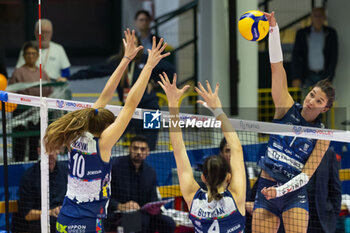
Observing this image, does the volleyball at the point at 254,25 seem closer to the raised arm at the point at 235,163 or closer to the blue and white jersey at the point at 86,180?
the raised arm at the point at 235,163

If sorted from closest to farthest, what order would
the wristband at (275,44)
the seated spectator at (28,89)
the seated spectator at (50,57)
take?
the wristband at (275,44)
the seated spectator at (28,89)
the seated spectator at (50,57)

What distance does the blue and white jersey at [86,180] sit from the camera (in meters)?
5.04

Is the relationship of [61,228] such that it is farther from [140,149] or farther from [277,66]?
[140,149]

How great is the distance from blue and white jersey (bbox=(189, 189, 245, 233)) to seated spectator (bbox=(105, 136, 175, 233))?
2.90 m

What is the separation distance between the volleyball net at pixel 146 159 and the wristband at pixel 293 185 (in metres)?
0.15

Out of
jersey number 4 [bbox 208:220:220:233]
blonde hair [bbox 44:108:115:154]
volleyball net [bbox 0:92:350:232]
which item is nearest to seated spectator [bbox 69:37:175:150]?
volleyball net [bbox 0:92:350:232]

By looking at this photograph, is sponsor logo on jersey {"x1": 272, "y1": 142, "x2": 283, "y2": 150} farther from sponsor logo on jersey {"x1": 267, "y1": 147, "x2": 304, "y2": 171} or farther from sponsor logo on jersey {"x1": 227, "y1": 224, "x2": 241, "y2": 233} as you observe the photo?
sponsor logo on jersey {"x1": 227, "y1": 224, "x2": 241, "y2": 233}

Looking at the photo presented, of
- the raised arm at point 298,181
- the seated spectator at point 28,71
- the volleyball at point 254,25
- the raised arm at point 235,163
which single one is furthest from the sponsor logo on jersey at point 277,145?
the seated spectator at point 28,71

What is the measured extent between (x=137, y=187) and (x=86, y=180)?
2.76 m

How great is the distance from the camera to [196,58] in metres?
11.3

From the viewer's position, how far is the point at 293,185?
5.73 m

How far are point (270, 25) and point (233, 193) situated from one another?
1.60 m

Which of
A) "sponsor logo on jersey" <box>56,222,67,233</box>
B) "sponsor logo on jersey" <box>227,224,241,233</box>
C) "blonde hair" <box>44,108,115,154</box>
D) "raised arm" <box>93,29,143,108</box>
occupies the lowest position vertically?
"sponsor logo on jersey" <box>56,222,67,233</box>

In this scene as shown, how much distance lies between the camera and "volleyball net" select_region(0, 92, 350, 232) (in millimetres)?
6090
